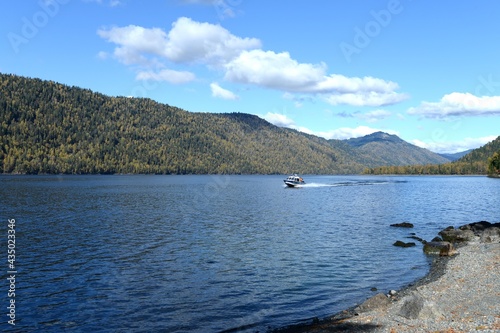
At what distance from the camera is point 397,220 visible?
73.9m

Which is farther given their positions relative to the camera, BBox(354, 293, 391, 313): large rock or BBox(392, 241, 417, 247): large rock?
BBox(392, 241, 417, 247): large rock

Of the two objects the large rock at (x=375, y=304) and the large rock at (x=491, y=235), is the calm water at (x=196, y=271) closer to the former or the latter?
the large rock at (x=375, y=304)

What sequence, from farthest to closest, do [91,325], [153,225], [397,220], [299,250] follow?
[397,220] → [153,225] → [299,250] → [91,325]

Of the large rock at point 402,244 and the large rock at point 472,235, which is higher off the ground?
the large rock at point 472,235

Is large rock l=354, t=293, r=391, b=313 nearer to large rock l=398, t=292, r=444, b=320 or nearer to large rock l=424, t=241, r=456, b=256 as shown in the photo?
large rock l=398, t=292, r=444, b=320

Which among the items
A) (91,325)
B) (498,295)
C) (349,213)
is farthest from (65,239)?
(349,213)

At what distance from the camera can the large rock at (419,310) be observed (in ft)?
66.1

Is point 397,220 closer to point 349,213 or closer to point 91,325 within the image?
point 349,213

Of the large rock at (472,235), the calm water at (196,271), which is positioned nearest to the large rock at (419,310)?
the calm water at (196,271)

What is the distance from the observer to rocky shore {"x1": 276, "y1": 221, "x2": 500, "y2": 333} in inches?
756

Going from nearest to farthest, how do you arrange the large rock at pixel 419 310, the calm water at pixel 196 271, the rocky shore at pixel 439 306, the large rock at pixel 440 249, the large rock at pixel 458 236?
the rocky shore at pixel 439 306, the large rock at pixel 419 310, the calm water at pixel 196 271, the large rock at pixel 440 249, the large rock at pixel 458 236

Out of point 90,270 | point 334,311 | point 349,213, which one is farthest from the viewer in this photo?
point 349,213

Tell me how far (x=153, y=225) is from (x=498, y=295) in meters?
50.7

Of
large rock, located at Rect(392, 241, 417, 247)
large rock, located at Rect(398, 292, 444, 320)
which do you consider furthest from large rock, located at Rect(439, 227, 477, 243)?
large rock, located at Rect(398, 292, 444, 320)
